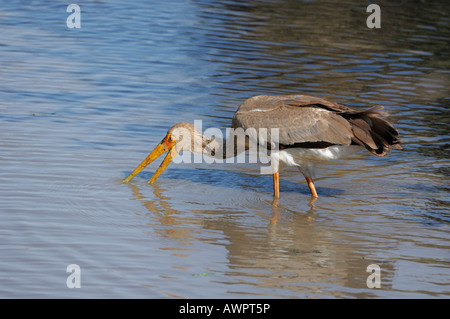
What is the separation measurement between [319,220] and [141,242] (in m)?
1.97

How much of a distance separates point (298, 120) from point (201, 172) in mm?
1511

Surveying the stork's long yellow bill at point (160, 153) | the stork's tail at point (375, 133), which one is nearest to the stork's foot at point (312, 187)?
the stork's tail at point (375, 133)

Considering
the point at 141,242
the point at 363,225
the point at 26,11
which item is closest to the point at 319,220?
the point at 363,225

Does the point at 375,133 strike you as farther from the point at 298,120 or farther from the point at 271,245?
the point at 271,245

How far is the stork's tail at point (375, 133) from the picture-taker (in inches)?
323

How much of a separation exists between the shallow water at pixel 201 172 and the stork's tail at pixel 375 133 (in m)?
0.65

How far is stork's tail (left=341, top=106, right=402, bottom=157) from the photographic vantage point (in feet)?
26.9

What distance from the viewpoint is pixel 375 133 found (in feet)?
27.1

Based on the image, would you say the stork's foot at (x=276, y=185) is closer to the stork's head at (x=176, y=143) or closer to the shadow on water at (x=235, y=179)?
the shadow on water at (x=235, y=179)

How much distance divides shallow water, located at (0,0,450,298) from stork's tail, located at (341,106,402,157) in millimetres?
646

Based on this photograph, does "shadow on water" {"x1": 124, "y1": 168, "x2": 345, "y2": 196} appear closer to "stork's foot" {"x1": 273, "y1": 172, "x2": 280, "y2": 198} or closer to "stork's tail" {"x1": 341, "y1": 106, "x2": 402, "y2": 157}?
"stork's foot" {"x1": 273, "y1": 172, "x2": 280, "y2": 198}
